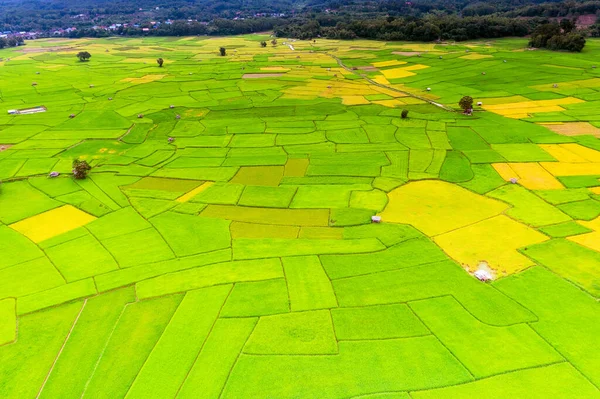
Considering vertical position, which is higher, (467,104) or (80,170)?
(467,104)

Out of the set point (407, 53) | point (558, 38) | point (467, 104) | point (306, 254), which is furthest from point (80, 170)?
point (558, 38)

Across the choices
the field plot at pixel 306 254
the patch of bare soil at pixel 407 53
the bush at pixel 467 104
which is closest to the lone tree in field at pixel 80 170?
the field plot at pixel 306 254

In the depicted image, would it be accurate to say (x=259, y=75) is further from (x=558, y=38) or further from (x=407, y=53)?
(x=558, y=38)

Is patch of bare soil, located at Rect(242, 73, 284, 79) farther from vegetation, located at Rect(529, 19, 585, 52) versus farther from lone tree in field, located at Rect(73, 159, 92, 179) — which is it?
vegetation, located at Rect(529, 19, 585, 52)

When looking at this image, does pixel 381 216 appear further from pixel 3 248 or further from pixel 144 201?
pixel 3 248

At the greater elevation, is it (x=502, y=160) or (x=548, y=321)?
(x=502, y=160)

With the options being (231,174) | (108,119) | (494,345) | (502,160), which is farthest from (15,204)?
(502,160)

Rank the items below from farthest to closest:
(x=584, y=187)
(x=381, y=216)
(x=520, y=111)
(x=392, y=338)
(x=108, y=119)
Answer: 1. (x=108, y=119)
2. (x=520, y=111)
3. (x=584, y=187)
4. (x=381, y=216)
5. (x=392, y=338)

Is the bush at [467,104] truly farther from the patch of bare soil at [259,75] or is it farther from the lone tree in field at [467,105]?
the patch of bare soil at [259,75]
